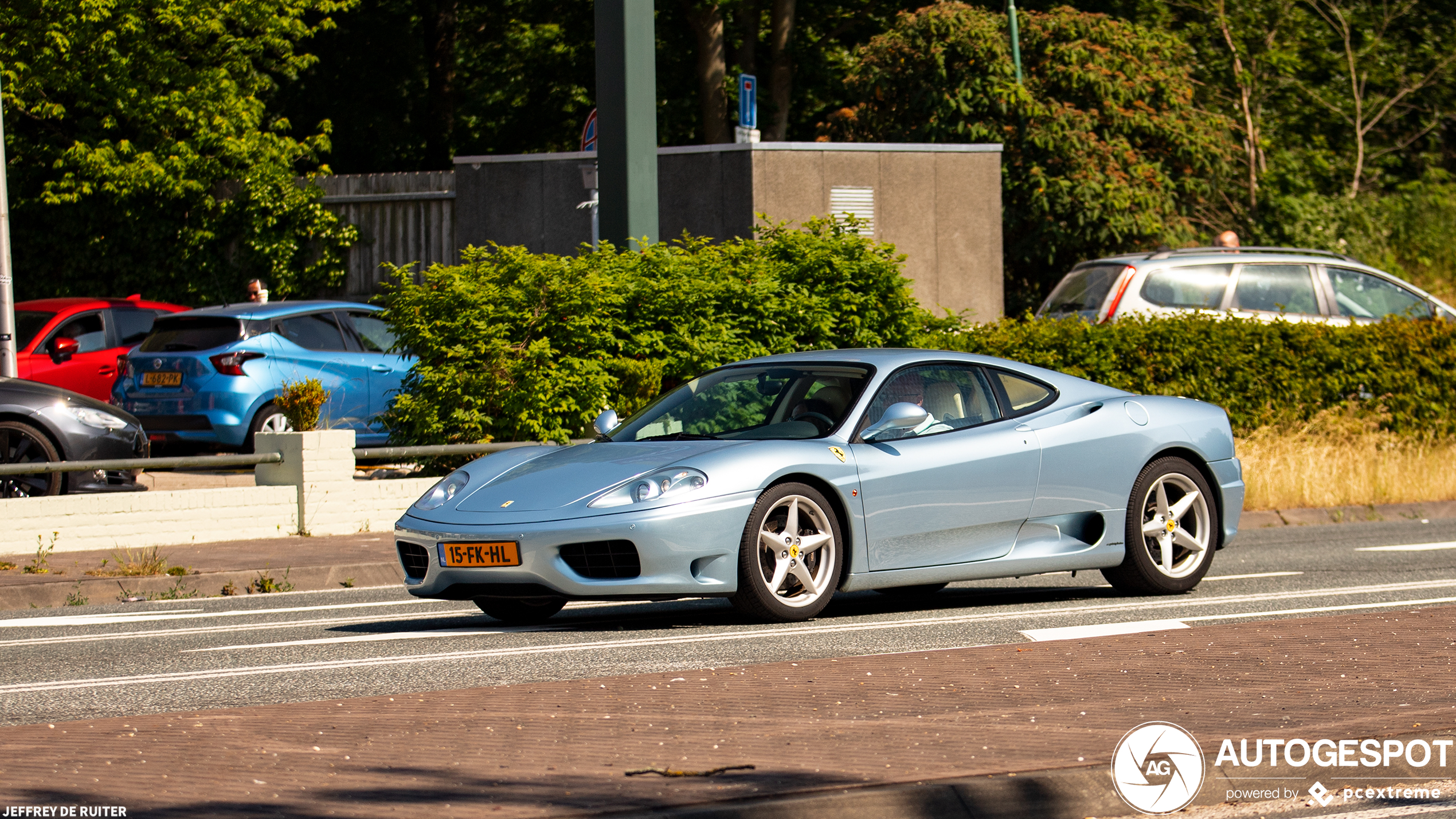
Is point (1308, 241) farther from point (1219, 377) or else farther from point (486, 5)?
point (486, 5)

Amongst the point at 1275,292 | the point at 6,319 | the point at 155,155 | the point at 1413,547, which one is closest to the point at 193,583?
the point at 1413,547

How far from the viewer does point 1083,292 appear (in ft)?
57.0

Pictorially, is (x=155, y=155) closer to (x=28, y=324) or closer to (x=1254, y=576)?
(x=28, y=324)

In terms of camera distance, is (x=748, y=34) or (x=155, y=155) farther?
(x=748, y=34)

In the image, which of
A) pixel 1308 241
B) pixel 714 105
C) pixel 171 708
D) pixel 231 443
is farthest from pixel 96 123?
pixel 171 708

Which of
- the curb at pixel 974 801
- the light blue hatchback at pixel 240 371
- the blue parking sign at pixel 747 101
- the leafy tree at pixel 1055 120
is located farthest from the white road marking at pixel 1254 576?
the leafy tree at pixel 1055 120

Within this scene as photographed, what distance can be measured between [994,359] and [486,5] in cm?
2976

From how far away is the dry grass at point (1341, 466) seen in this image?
1548 cm

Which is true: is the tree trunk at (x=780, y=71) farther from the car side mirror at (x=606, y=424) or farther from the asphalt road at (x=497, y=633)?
the car side mirror at (x=606, y=424)

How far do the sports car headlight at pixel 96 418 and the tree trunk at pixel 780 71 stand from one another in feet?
60.8

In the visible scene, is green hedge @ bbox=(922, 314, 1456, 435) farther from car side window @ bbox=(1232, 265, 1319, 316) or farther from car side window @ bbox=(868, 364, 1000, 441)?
car side window @ bbox=(868, 364, 1000, 441)

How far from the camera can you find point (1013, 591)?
401 inches

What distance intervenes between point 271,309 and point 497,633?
9.53m

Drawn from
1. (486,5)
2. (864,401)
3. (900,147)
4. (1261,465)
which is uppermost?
(486,5)
